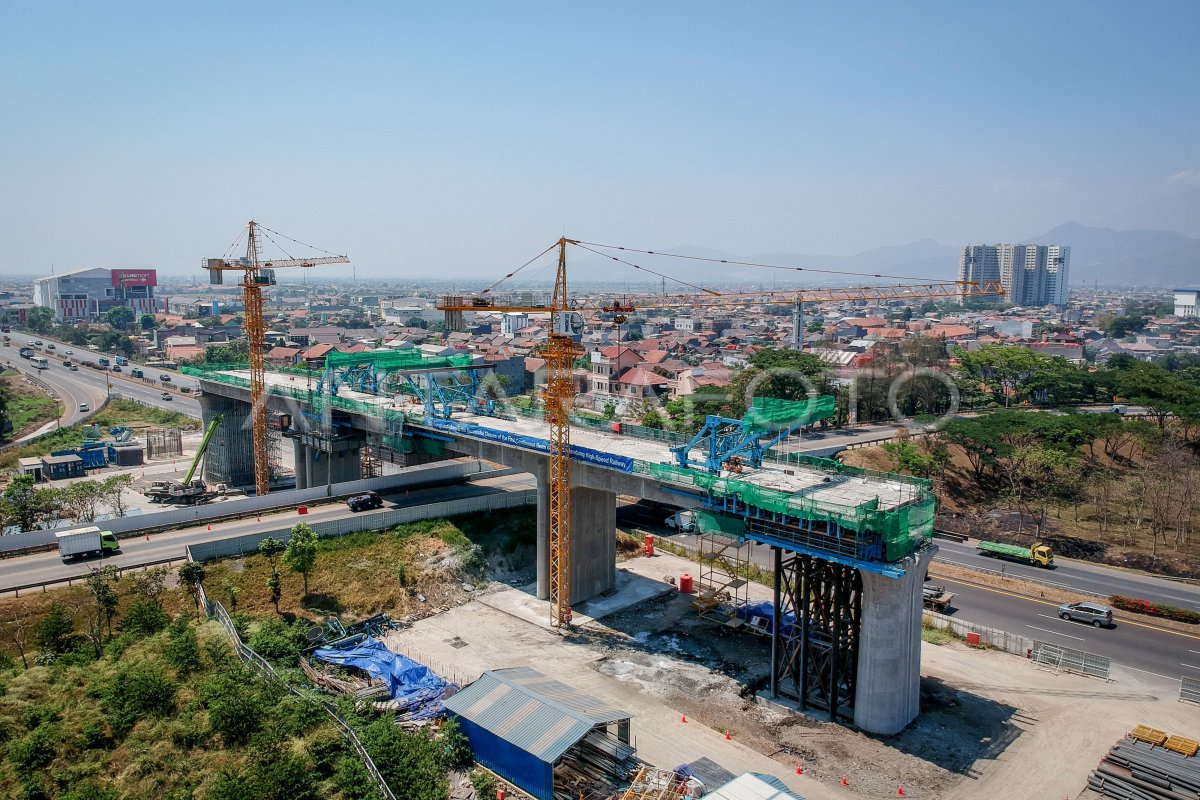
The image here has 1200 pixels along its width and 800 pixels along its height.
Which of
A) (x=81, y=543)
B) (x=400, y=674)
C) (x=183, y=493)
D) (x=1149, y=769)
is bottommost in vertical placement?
(x=1149, y=769)

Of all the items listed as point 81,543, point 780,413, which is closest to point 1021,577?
point 780,413

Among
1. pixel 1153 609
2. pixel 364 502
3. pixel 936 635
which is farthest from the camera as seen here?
pixel 364 502

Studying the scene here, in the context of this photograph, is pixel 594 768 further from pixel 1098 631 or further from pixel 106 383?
pixel 106 383

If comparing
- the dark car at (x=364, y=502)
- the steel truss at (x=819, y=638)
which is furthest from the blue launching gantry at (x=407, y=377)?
the steel truss at (x=819, y=638)

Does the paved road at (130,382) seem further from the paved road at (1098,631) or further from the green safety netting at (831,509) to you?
the paved road at (1098,631)

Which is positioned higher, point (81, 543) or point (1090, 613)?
point (81, 543)

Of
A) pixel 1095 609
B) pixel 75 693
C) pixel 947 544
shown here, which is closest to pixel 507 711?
pixel 75 693

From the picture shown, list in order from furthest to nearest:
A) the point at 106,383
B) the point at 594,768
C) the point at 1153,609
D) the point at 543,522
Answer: the point at 106,383 → the point at 543,522 → the point at 1153,609 → the point at 594,768

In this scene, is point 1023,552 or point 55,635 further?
point 1023,552
